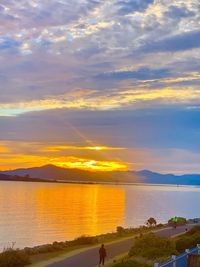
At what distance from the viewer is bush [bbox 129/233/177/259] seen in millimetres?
25044

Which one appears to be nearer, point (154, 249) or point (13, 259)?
point (154, 249)

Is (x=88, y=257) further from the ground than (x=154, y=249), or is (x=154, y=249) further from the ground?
(x=154, y=249)

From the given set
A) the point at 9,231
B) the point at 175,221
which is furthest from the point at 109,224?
the point at 175,221

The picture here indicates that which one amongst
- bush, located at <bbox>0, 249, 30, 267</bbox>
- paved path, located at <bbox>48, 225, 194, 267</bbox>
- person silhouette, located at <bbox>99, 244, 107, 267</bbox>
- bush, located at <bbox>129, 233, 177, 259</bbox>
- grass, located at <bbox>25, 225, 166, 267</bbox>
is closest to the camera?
bush, located at <bbox>129, 233, 177, 259</bbox>

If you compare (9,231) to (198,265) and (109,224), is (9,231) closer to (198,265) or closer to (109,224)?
(109,224)

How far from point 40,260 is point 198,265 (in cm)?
1778

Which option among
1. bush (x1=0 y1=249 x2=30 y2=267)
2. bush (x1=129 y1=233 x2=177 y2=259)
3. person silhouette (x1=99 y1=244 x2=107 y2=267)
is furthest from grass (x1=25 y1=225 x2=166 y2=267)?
bush (x1=129 y1=233 x2=177 y2=259)

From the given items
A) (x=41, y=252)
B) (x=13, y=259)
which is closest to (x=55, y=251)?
(x=41, y=252)

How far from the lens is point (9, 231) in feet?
237

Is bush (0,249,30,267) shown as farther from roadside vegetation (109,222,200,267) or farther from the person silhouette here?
roadside vegetation (109,222,200,267)

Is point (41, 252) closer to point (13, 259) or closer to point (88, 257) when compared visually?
point (88, 257)

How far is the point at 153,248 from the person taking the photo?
2570cm

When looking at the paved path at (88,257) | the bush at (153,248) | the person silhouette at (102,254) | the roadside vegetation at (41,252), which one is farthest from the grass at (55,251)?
the bush at (153,248)

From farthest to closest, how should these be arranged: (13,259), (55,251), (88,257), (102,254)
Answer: (55,251)
(88,257)
(13,259)
(102,254)
